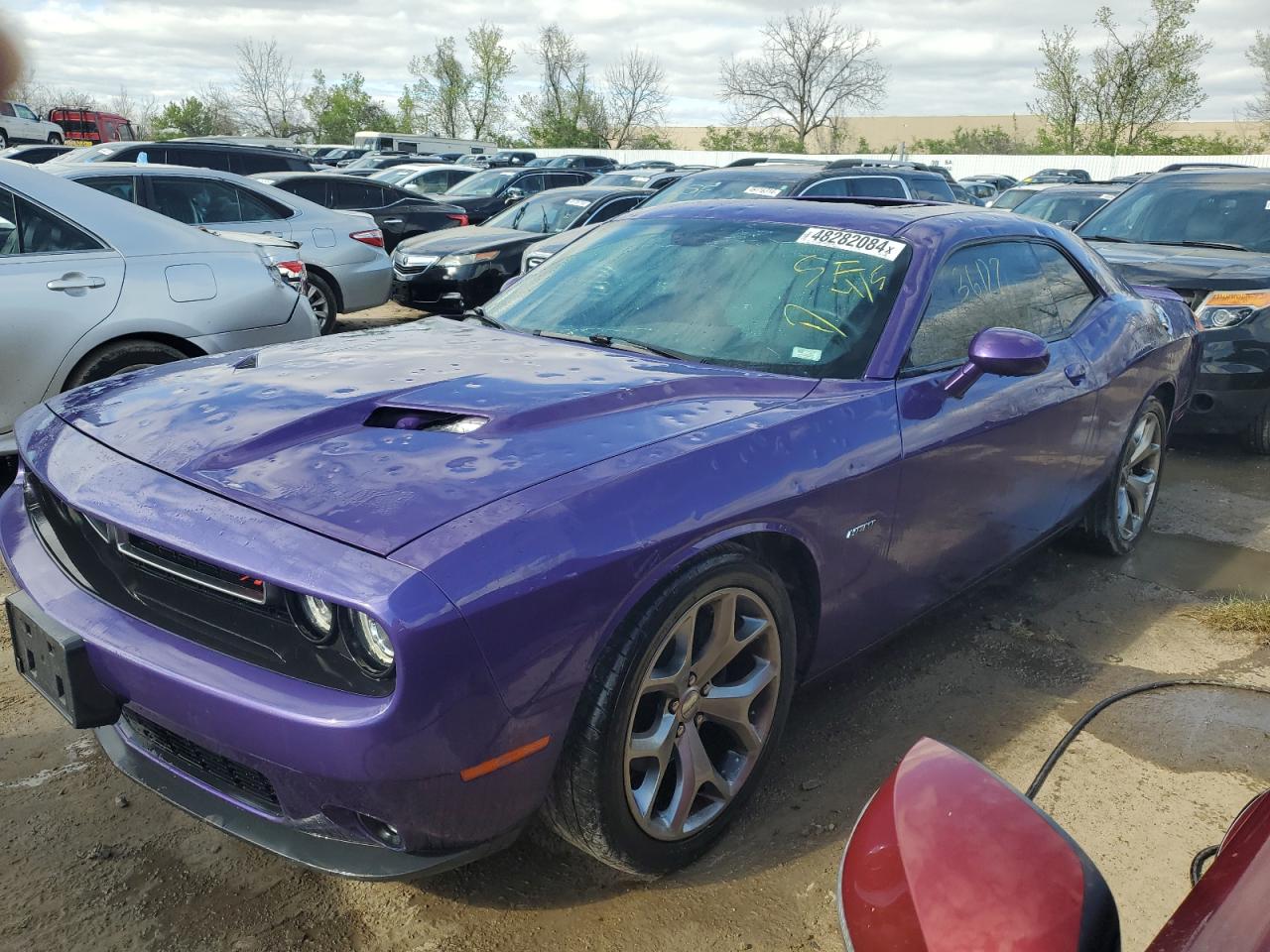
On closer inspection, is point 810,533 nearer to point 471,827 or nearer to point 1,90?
point 471,827

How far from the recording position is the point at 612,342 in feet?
10.6

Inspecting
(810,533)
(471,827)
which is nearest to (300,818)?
(471,827)

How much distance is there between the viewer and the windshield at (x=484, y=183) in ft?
55.0

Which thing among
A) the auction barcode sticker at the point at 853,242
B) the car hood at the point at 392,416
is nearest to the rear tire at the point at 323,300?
the car hood at the point at 392,416

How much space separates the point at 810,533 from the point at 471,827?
1.09 metres

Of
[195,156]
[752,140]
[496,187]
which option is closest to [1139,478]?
[195,156]

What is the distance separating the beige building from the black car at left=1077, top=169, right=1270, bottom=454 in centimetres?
5467

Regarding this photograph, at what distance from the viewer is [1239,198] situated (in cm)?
717

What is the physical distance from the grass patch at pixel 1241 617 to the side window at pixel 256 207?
7587mm

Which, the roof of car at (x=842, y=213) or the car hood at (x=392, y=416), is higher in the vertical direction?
the roof of car at (x=842, y=213)

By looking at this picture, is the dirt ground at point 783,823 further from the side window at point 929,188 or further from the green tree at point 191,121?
the green tree at point 191,121

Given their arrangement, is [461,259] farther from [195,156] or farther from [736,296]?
[736,296]

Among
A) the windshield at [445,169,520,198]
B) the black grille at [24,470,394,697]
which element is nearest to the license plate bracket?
the black grille at [24,470,394,697]

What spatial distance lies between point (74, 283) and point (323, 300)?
13.6ft
